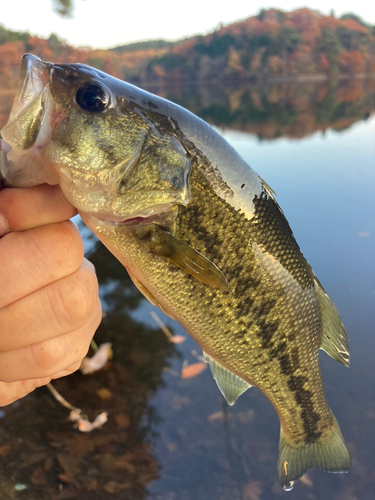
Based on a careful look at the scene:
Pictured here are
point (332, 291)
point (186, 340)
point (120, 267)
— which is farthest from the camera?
point (120, 267)

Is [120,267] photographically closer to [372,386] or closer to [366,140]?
[372,386]

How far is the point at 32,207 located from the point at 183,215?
62cm

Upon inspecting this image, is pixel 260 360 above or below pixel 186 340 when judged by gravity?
above

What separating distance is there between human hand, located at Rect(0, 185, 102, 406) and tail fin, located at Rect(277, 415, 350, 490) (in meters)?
1.42

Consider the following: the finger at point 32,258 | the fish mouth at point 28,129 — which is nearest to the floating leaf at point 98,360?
the finger at point 32,258

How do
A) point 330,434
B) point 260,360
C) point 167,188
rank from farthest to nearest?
point 330,434, point 260,360, point 167,188

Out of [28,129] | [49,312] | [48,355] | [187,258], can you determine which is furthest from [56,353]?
[28,129]

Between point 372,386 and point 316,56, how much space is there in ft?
221

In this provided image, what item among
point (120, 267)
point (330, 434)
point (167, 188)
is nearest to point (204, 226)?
point (167, 188)

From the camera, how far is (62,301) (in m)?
1.37

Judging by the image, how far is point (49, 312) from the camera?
1.36 m

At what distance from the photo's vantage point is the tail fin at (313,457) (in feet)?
6.09

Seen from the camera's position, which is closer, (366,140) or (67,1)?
(67,1)

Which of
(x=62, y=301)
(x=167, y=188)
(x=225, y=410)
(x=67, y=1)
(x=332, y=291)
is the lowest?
(x=225, y=410)
